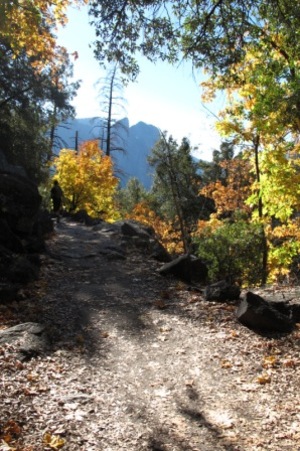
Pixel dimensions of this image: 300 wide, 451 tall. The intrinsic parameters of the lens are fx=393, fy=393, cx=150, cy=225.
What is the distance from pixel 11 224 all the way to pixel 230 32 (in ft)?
25.0

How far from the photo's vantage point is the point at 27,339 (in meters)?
6.17

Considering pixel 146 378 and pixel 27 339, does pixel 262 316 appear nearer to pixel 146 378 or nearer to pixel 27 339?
pixel 146 378

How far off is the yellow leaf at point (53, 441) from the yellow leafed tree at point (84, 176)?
74.5ft

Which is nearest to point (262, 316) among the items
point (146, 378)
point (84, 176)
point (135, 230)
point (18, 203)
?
point (146, 378)

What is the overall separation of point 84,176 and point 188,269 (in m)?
17.3

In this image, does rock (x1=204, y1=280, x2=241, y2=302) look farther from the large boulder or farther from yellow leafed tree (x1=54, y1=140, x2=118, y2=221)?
yellow leafed tree (x1=54, y1=140, x2=118, y2=221)

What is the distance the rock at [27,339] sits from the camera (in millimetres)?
5898

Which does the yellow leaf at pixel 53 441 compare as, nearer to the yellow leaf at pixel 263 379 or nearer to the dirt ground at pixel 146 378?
the dirt ground at pixel 146 378

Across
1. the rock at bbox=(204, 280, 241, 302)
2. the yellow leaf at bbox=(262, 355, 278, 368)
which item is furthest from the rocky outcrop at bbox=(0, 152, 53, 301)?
the yellow leaf at bbox=(262, 355, 278, 368)

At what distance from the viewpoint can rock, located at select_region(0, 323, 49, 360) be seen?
5898mm

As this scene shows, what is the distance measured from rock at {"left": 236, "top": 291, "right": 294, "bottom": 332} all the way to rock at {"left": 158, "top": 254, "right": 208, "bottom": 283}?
3.04 meters

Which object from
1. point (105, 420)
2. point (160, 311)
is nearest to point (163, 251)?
point (160, 311)

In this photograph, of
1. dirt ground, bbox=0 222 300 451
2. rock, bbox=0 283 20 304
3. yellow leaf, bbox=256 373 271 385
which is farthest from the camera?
rock, bbox=0 283 20 304

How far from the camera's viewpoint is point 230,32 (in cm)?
646
